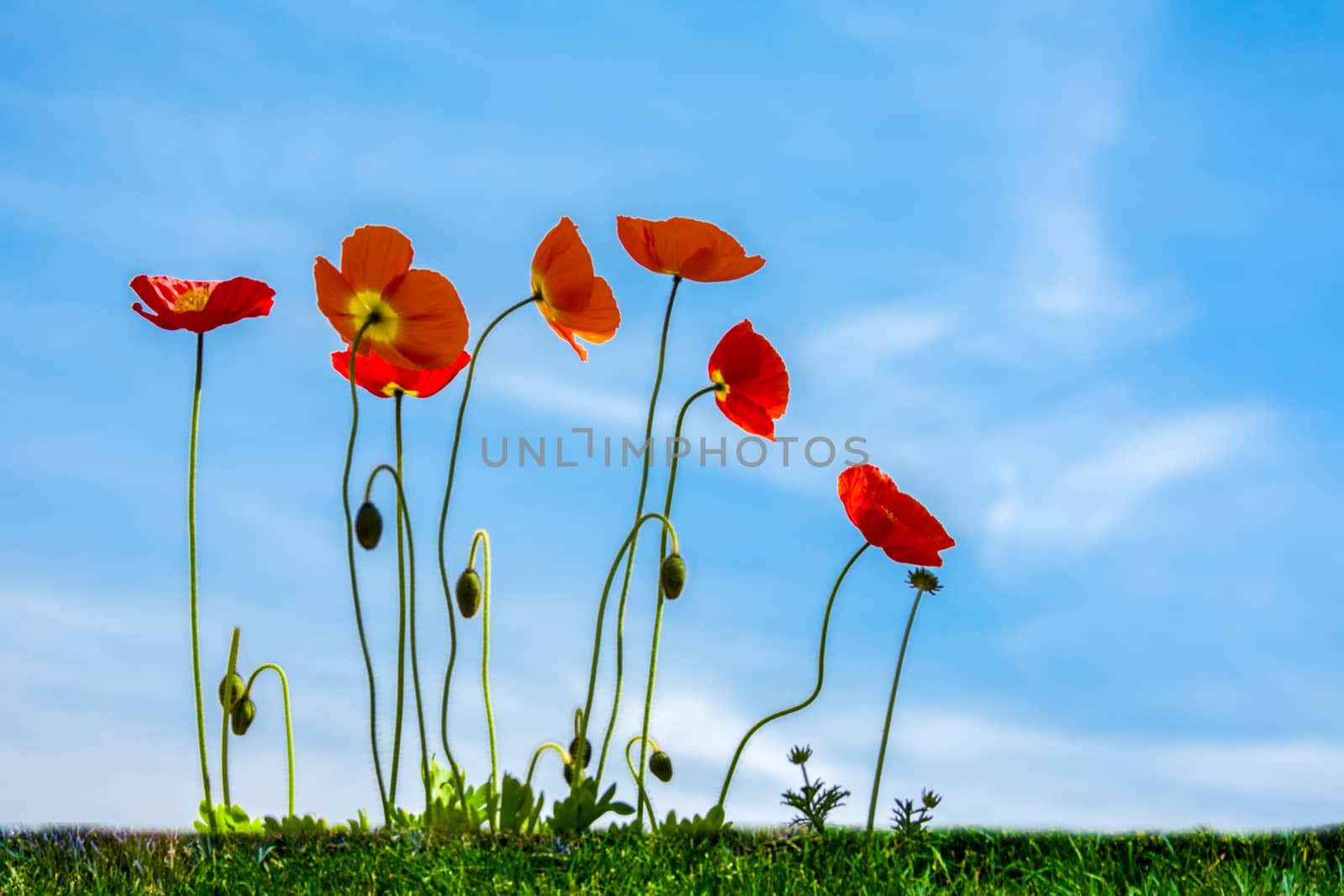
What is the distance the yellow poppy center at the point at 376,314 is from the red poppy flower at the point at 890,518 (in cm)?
118

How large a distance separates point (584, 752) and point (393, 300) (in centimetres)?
124

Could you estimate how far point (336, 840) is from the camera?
3.10 metres

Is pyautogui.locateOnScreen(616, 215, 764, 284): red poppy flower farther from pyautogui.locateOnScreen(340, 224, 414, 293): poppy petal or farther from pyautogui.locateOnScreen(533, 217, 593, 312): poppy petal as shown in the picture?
pyautogui.locateOnScreen(340, 224, 414, 293): poppy petal

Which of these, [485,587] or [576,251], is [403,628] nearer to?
[485,587]

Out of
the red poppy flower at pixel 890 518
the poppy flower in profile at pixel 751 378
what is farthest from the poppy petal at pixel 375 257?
the red poppy flower at pixel 890 518

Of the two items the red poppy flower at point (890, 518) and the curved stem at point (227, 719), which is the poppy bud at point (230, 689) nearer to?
the curved stem at point (227, 719)

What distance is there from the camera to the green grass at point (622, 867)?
9.07 feet

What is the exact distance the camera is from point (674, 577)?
3123 millimetres

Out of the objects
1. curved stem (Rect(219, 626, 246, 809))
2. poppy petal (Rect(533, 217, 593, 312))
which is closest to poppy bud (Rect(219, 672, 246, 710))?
curved stem (Rect(219, 626, 246, 809))

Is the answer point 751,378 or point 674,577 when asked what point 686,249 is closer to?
point 751,378

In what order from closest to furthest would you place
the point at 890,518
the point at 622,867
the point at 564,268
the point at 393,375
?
the point at 622,867 → the point at 890,518 → the point at 564,268 → the point at 393,375

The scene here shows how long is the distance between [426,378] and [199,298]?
59 cm

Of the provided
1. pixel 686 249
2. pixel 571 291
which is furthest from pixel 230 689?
pixel 686 249

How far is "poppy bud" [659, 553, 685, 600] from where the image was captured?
312 centimetres
